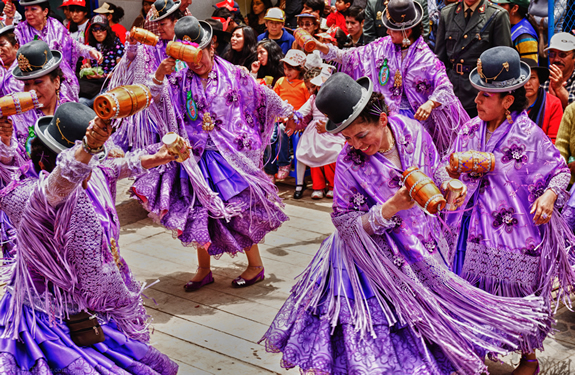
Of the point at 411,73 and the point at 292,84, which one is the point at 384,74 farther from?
the point at 292,84

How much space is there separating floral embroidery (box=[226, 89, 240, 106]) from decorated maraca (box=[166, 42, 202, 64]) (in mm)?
518

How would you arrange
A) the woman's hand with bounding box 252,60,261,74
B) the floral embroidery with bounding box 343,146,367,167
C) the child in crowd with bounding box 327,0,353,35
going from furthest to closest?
the child in crowd with bounding box 327,0,353,35 → the woman's hand with bounding box 252,60,261,74 → the floral embroidery with bounding box 343,146,367,167

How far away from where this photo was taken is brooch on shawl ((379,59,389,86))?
5.27m

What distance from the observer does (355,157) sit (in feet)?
9.72

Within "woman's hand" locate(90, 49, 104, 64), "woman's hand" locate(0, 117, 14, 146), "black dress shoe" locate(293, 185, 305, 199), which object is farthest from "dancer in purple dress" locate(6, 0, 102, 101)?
"woman's hand" locate(0, 117, 14, 146)

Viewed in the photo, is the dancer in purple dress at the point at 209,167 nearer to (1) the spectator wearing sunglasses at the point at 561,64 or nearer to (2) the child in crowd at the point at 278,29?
(1) the spectator wearing sunglasses at the point at 561,64

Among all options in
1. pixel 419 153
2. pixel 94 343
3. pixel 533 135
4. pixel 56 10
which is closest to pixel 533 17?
pixel 533 135

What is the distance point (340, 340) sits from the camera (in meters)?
2.85

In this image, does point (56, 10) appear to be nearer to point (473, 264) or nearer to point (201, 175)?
point (201, 175)

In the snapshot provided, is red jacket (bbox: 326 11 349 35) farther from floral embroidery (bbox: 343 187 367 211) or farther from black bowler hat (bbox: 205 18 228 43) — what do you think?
floral embroidery (bbox: 343 187 367 211)

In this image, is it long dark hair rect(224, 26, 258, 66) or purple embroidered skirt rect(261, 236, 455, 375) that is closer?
purple embroidered skirt rect(261, 236, 455, 375)

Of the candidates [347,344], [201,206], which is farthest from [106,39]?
[347,344]

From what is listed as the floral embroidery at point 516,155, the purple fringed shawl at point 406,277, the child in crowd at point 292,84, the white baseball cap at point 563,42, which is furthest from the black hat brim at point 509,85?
the child in crowd at point 292,84

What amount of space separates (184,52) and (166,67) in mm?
260
